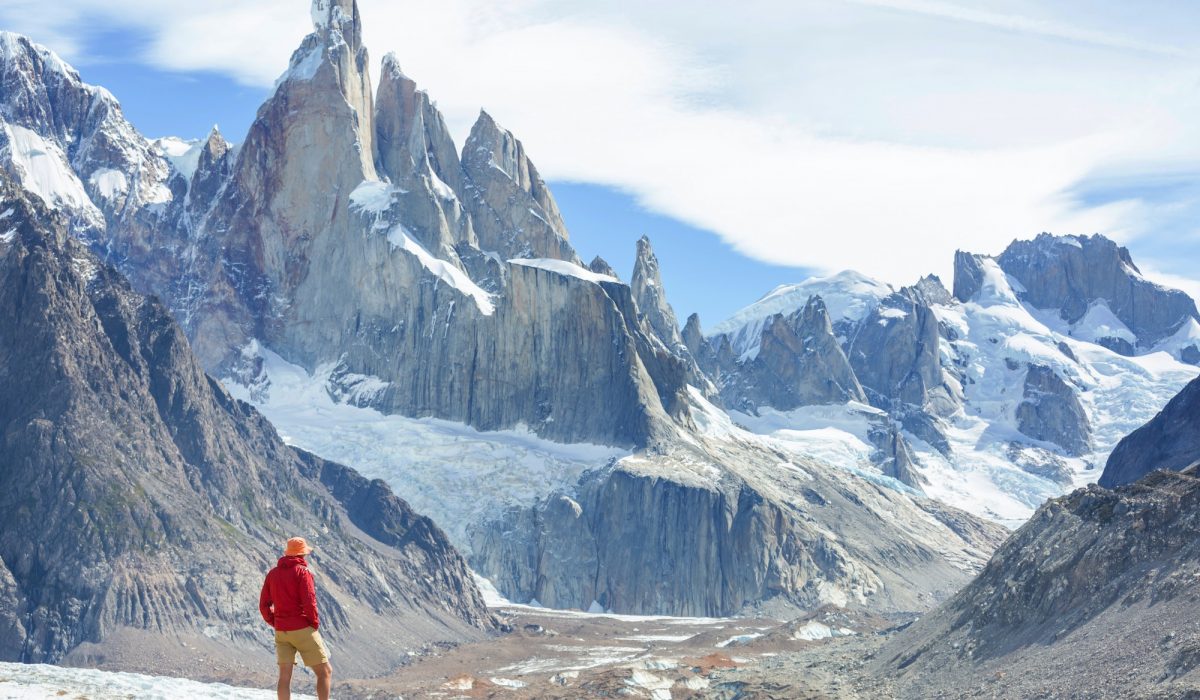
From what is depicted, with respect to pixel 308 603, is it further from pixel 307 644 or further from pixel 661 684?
pixel 661 684

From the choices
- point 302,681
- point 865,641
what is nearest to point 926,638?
point 865,641

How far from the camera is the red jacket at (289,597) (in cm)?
5050

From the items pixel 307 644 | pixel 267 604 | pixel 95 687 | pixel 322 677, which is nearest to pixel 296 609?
pixel 267 604

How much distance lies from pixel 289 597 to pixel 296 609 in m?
0.47

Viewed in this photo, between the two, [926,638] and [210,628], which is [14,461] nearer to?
[210,628]

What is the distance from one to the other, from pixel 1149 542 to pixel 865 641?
7374cm

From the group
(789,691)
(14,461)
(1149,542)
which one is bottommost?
(789,691)

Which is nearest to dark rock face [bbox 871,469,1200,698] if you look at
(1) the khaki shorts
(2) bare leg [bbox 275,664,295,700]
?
(2) bare leg [bbox 275,664,295,700]

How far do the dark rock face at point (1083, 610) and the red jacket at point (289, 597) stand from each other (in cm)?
5134

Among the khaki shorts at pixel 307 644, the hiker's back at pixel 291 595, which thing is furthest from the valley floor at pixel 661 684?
the hiker's back at pixel 291 595

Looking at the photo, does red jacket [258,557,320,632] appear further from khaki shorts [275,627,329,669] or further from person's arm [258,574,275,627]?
khaki shorts [275,627,329,669]

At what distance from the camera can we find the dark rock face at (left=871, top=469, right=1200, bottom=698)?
96.2m

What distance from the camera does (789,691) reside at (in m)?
135

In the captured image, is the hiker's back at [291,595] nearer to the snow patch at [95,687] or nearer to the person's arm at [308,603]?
the person's arm at [308,603]
